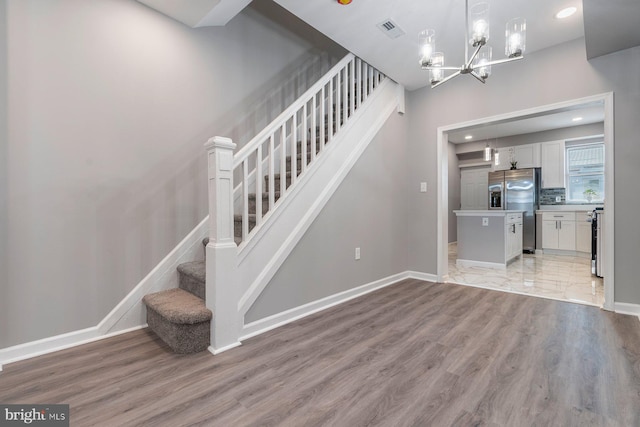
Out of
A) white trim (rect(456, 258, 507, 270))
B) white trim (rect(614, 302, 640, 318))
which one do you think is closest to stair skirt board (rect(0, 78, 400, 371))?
white trim (rect(614, 302, 640, 318))

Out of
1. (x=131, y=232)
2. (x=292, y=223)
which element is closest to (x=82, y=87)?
(x=131, y=232)

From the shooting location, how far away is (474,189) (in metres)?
7.71

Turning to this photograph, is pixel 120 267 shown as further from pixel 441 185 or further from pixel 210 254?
pixel 441 185

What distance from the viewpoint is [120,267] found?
2.21m

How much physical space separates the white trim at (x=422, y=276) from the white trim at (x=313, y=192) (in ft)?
6.11

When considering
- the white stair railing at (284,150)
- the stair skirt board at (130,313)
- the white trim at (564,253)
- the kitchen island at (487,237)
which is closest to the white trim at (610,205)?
the kitchen island at (487,237)

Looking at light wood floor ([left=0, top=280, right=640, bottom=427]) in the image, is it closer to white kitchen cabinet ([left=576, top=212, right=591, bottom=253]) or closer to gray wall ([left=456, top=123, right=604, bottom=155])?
white kitchen cabinet ([left=576, top=212, right=591, bottom=253])

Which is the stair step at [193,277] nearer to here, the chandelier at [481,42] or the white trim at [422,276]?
the chandelier at [481,42]

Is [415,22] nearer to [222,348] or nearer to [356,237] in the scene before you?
[356,237]

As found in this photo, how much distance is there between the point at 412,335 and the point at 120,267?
2274 millimetres

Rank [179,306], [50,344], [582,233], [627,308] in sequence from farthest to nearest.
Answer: [582,233]
[627,308]
[179,306]
[50,344]

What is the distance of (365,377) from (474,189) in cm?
737

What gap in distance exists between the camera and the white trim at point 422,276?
3.78 m

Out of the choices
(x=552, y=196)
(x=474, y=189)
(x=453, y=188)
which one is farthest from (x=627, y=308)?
(x=453, y=188)
